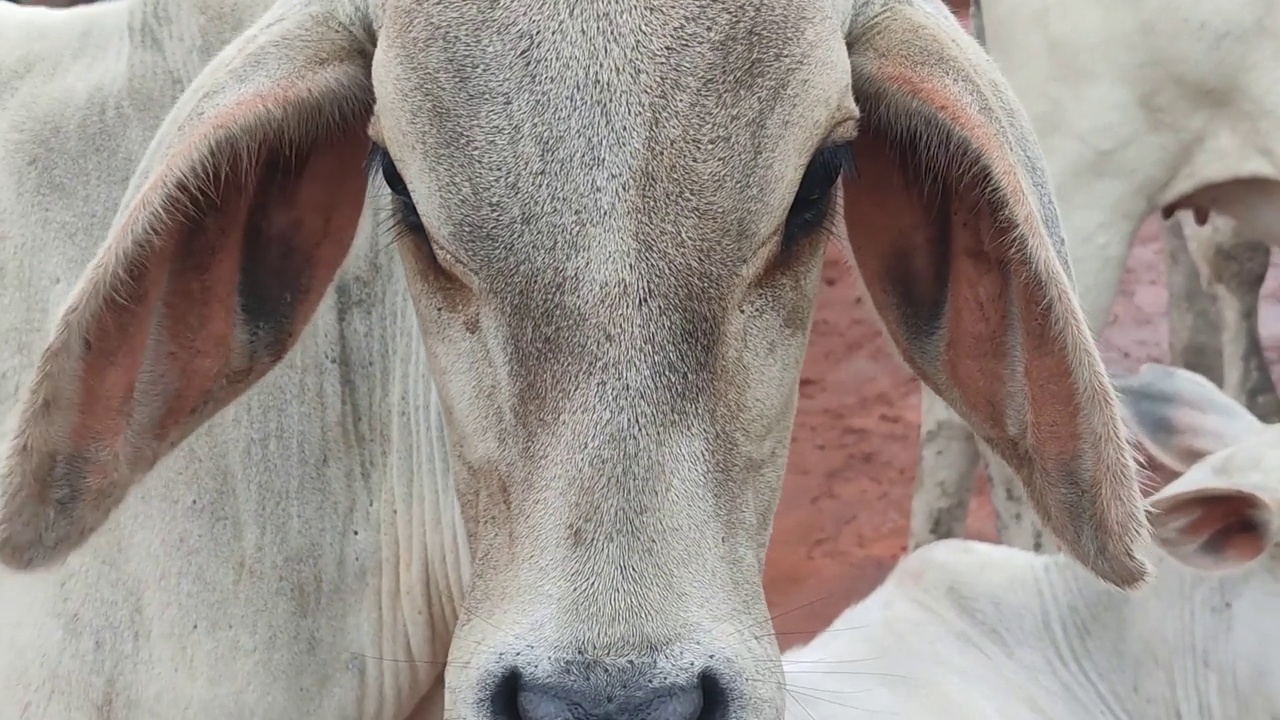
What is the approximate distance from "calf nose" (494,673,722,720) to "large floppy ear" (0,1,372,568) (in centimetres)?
75

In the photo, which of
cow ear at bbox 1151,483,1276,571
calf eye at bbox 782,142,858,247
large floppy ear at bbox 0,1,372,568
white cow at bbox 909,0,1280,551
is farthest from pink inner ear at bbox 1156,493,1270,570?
large floppy ear at bbox 0,1,372,568

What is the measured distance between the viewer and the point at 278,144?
1913 mm

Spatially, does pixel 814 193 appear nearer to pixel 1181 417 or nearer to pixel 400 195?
pixel 400 195

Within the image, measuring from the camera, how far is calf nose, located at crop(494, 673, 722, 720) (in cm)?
145

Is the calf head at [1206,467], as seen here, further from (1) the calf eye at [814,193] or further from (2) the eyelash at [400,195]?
(2) the eyelash at [400,195]

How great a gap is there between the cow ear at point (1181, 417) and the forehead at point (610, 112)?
1.99 meters

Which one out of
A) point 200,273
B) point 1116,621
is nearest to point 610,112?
point 200,273

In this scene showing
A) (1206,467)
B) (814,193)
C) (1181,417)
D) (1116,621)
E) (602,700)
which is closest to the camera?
(602,700)

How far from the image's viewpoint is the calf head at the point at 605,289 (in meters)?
1.53

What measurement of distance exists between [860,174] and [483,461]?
0.74 metres

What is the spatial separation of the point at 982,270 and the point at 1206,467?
136 cm

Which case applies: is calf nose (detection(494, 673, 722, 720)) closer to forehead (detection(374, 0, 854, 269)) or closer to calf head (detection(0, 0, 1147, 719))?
calf head (detection(0, 0, 1147, 719))

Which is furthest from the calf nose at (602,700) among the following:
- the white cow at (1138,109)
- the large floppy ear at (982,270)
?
the white cow at (1138,109)

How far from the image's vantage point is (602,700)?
4.76 ft
